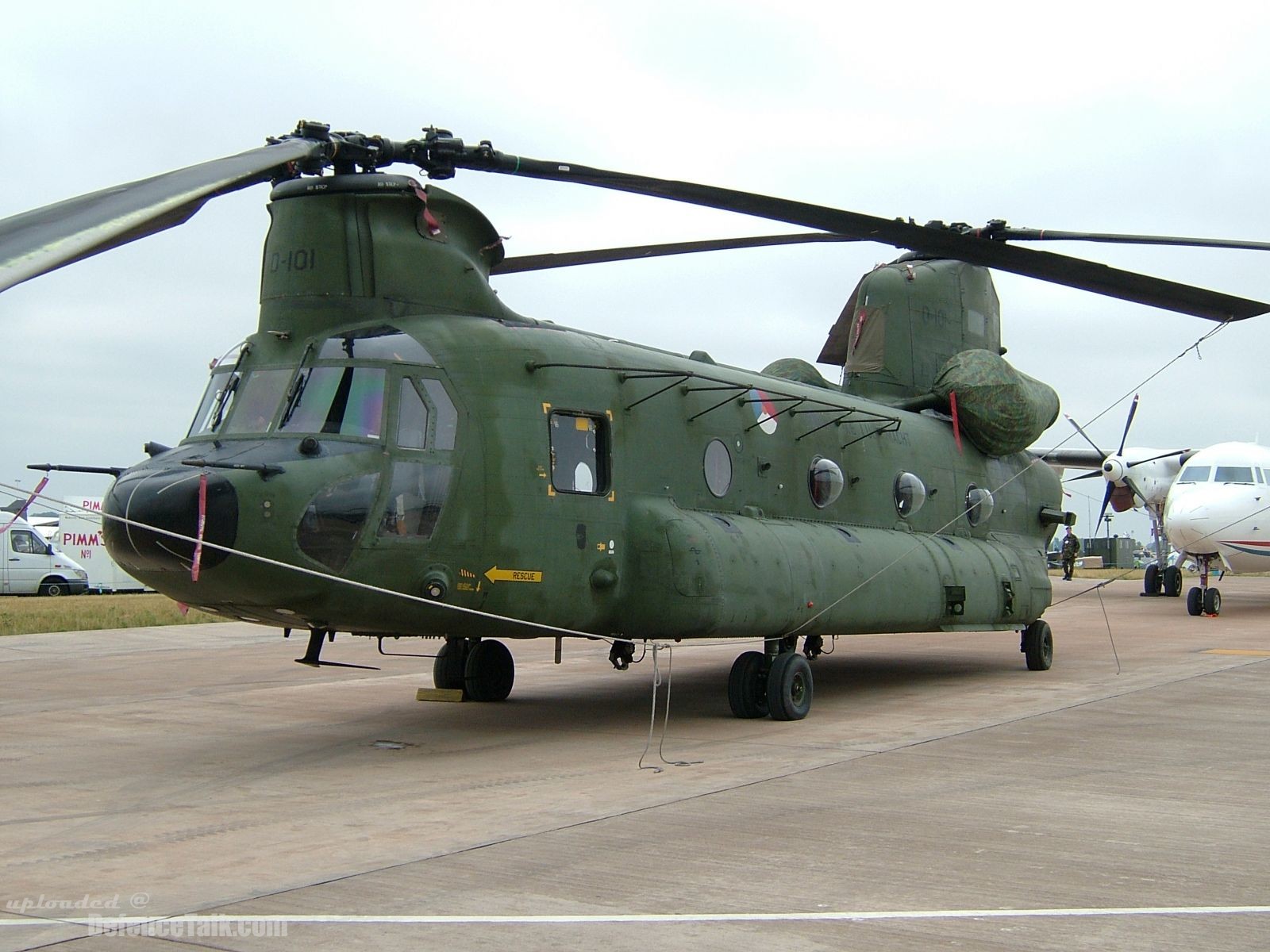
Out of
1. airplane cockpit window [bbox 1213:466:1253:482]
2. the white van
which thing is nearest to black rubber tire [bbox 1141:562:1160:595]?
airplane cockpit window [bbox 1213:466:1253:482]

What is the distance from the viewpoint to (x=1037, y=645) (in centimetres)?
1634

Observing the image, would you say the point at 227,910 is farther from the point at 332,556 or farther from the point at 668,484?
the point at 668,484

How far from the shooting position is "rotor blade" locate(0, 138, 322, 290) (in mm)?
4414

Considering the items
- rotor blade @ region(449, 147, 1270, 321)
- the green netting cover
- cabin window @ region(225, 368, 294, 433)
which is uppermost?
rotor blade @ region(449, 147, 1270, 321)

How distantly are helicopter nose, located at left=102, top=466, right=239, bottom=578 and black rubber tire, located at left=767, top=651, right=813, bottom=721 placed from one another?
5377 mm

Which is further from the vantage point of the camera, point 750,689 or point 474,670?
point 474,670

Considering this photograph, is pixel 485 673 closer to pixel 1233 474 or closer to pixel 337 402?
pixel 337 402

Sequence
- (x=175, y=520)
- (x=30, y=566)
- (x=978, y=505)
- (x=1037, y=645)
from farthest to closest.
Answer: (x=30, y=566) → (x=1037, y=645) → (x=978, y=505) → (x=175, y=520)

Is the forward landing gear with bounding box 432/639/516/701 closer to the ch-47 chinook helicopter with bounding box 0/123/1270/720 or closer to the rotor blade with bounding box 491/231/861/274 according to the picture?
the ch-47 chinook helicopter with bounding box 0/123/1270/720

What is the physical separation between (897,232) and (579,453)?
376 cm

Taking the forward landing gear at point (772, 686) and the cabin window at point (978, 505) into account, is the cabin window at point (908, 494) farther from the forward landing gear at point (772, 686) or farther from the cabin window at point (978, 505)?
the forward landing gear at point (772, 686)

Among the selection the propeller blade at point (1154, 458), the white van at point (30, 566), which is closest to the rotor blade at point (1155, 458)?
the propeller blade at point (1154, 458)

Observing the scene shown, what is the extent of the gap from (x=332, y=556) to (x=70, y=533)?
1598 inches

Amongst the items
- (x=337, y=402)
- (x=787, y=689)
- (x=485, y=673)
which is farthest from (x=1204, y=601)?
(x=337, y=402)
